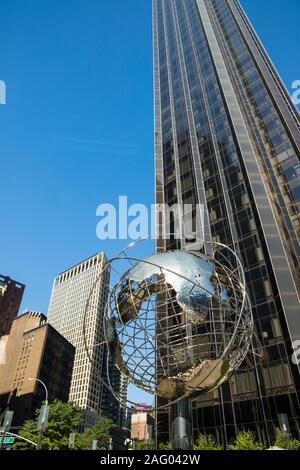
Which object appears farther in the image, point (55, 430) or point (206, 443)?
point (55, 430)

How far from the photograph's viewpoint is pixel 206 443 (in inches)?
906

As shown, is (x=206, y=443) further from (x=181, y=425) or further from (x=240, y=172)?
(x=240, y=172)

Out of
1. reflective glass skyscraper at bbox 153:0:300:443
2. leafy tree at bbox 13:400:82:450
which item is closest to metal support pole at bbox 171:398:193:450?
reflective glass skyscraper at bbox 153:0:300:443

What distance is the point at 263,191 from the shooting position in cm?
3350

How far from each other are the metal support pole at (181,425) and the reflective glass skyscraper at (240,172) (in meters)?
9.91

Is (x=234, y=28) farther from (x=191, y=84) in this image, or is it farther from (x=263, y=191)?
(x=263, y=191)

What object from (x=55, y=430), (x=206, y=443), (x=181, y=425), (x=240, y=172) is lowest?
(x=181, y=425)

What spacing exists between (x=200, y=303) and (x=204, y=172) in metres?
36.0

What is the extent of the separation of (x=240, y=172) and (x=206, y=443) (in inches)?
1064

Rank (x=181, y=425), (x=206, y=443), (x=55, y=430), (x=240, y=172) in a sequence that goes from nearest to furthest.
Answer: (x=181, y=425) → (x=206, y=443) → (x=55, y=430) → (x=240, y=172)

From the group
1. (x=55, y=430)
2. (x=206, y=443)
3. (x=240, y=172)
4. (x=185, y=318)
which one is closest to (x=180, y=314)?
(x=185, y=318)

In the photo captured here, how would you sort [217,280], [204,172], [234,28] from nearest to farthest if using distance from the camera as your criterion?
[217,280] < [204,172] < [234,28]

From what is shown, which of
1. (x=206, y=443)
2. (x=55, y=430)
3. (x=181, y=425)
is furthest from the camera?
(x=55, y=430)
